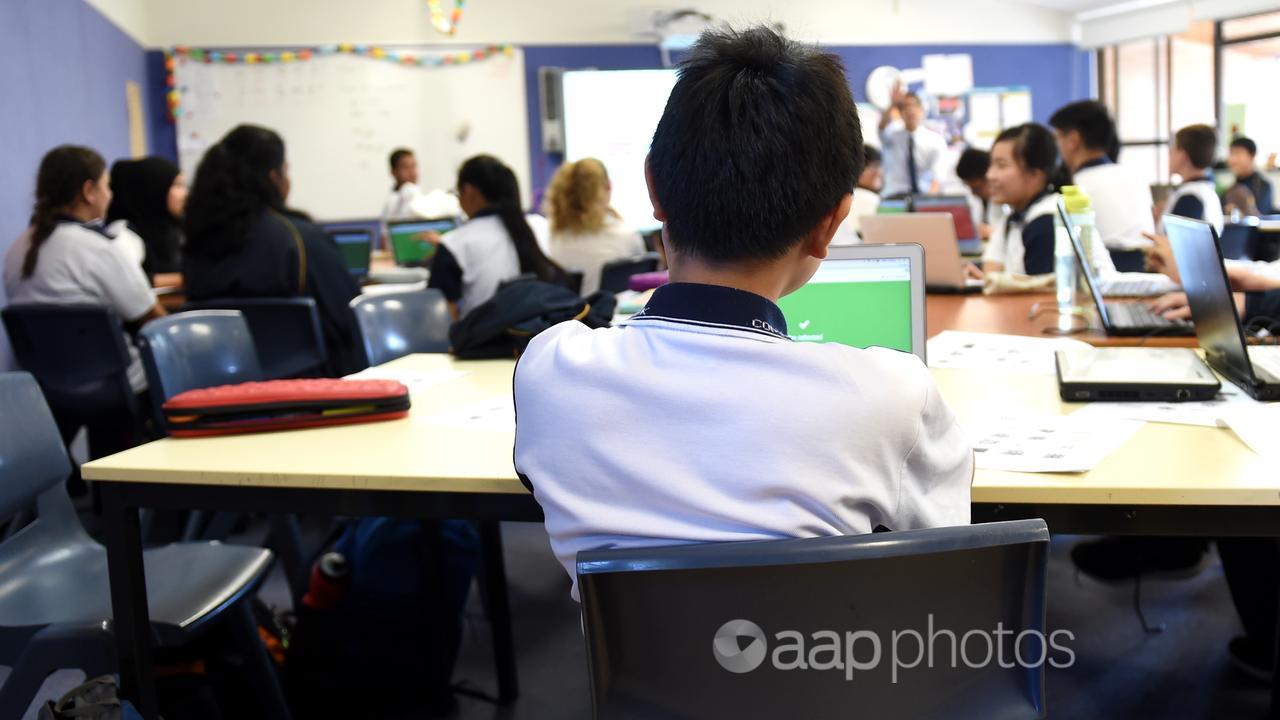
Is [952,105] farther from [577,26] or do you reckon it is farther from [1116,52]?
[577,26]

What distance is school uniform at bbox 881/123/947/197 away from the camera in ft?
26.8

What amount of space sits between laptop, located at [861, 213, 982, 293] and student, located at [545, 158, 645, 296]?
1380 mm

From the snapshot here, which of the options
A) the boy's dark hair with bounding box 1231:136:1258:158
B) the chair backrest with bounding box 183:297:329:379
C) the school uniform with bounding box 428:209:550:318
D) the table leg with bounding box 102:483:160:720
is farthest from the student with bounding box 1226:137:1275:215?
the table leg with bounding box 102:483:160:720

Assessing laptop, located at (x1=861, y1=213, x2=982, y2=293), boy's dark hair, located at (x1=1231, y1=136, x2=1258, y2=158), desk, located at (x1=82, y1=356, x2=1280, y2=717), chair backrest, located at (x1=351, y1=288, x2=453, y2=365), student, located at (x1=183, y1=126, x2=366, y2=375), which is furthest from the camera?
boy's dark hair, located at (x1=1231, y1=136, x2=1258, y2=158)

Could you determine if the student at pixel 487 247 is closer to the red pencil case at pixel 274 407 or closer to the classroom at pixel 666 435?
the classroom at pixel 666 435

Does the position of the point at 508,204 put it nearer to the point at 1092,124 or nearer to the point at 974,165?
the point at 1092,124

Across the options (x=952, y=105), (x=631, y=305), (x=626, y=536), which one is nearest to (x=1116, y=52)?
(x=952, y=105)

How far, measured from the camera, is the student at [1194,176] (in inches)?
211

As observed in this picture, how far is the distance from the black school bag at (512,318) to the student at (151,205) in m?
2.61

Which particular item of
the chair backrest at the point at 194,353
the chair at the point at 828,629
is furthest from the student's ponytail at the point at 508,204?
the chair at the point at 828,629

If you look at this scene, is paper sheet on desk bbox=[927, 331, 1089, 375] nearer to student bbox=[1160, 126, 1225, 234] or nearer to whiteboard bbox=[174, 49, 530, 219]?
student bbox=[1160, 126, 1225, 234]

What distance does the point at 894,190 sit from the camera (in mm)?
8273

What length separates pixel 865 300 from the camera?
70.2 inches

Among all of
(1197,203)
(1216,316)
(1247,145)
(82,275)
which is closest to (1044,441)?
(1216,316)
